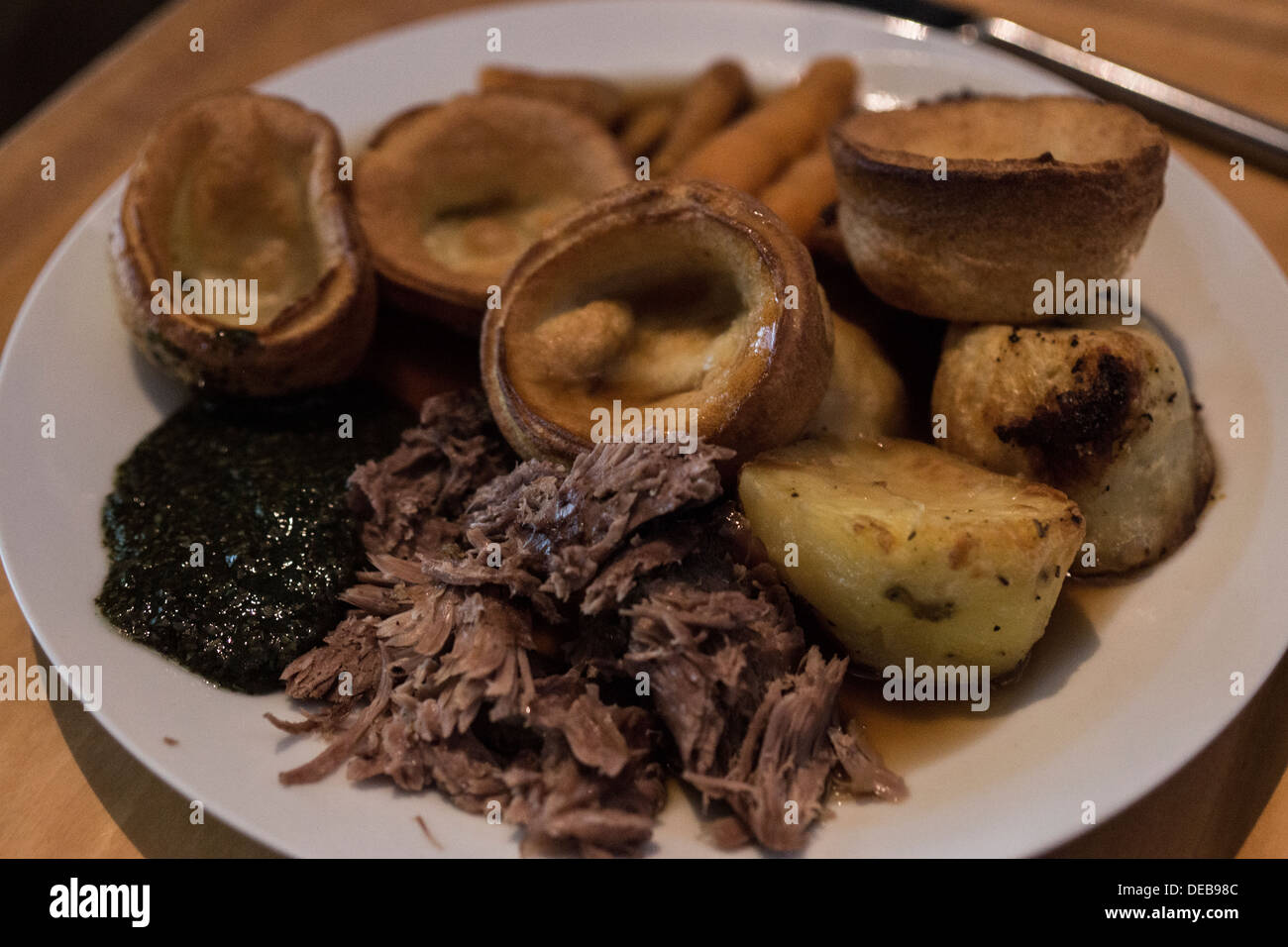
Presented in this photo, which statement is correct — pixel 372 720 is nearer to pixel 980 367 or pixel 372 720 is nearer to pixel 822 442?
pixel 822 442

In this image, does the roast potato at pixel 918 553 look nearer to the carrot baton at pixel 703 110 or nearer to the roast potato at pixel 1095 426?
the roast potato at pixel 1095 426

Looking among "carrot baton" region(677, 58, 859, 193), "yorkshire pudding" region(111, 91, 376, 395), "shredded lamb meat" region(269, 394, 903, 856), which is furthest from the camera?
"carrot baton" region(677, 58, 859, 193)

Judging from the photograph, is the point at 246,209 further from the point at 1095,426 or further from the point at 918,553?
the point at 1095,426

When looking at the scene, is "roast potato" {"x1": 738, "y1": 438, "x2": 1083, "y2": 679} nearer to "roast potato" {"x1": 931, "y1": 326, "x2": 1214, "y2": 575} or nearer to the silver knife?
"roast potato" {"x1": 931, "y1": 326, "x2": 1214, "y2": 575}

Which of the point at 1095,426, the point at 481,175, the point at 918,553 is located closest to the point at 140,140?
the point at 481,175

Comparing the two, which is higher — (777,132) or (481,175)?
(777,132)

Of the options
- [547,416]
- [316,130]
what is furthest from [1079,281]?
[316,130]

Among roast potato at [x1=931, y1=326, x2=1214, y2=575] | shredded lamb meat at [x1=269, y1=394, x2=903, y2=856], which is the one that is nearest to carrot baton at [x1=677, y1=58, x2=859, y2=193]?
roast potato at [x1=931, y1=326, x2=1214, y2=575]
